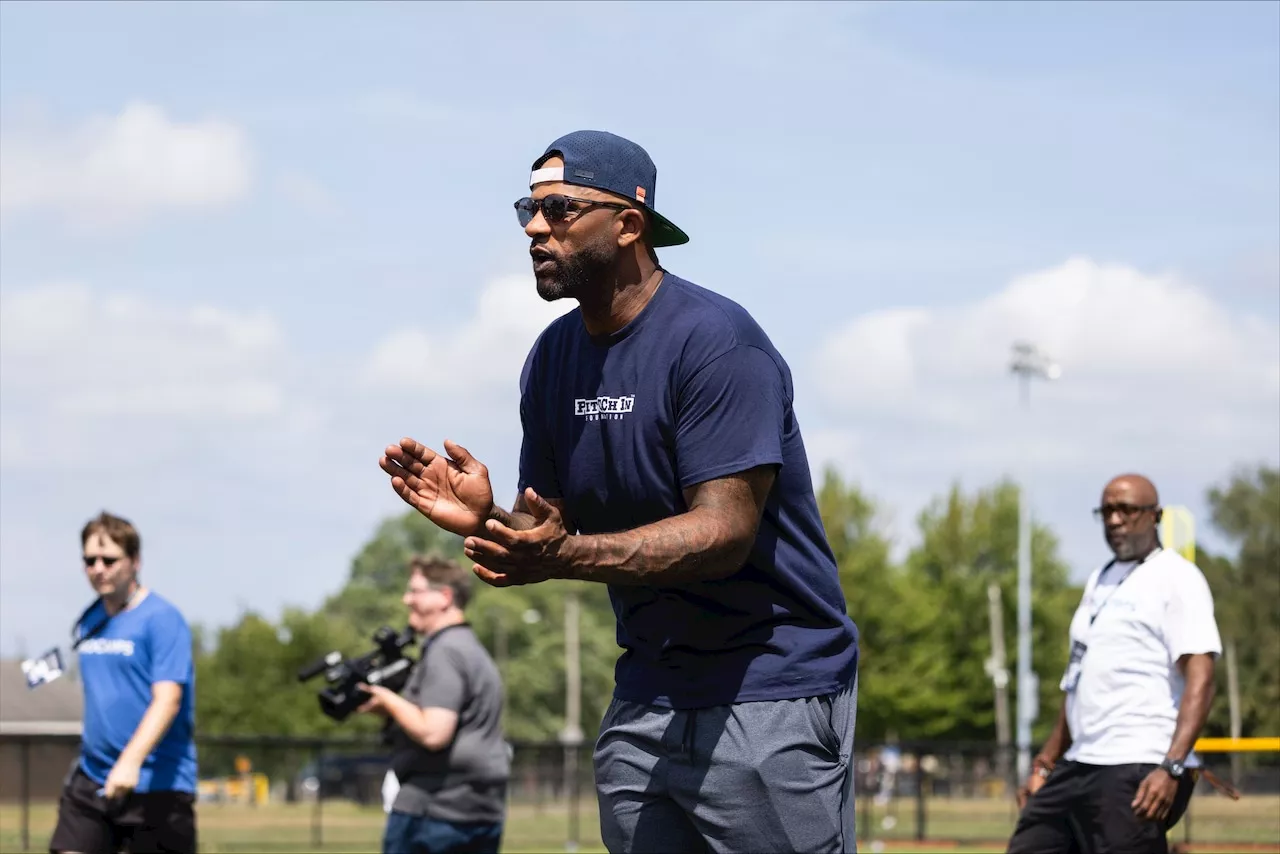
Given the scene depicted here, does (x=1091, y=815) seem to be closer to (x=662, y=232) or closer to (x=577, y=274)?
(x=662, y=232)

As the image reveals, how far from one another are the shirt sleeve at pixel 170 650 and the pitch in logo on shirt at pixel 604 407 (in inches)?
177

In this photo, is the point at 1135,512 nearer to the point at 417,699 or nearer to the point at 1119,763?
the point at 1119,763

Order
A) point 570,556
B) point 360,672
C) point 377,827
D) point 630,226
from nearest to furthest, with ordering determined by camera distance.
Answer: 1. point 570,556
2. point 630,226
3. point 360,672
4. point 377,827

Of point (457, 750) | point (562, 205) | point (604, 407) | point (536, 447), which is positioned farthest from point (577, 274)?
point (457, 750)

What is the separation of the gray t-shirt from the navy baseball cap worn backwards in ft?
16.9

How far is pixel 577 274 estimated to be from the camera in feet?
13.6

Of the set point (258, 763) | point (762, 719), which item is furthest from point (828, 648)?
point (258, 763)

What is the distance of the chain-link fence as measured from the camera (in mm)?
20109

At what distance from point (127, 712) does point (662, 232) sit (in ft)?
15.8

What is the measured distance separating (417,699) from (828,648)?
523 cm

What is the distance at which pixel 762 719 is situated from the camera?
4.09 metres

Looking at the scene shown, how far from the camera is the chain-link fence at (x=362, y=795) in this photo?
792 inches

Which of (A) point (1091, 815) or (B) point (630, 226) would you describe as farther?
(A) point (1091, 815)

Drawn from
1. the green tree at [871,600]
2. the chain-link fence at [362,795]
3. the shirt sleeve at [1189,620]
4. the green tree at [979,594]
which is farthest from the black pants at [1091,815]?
the green tree at [979,594]
